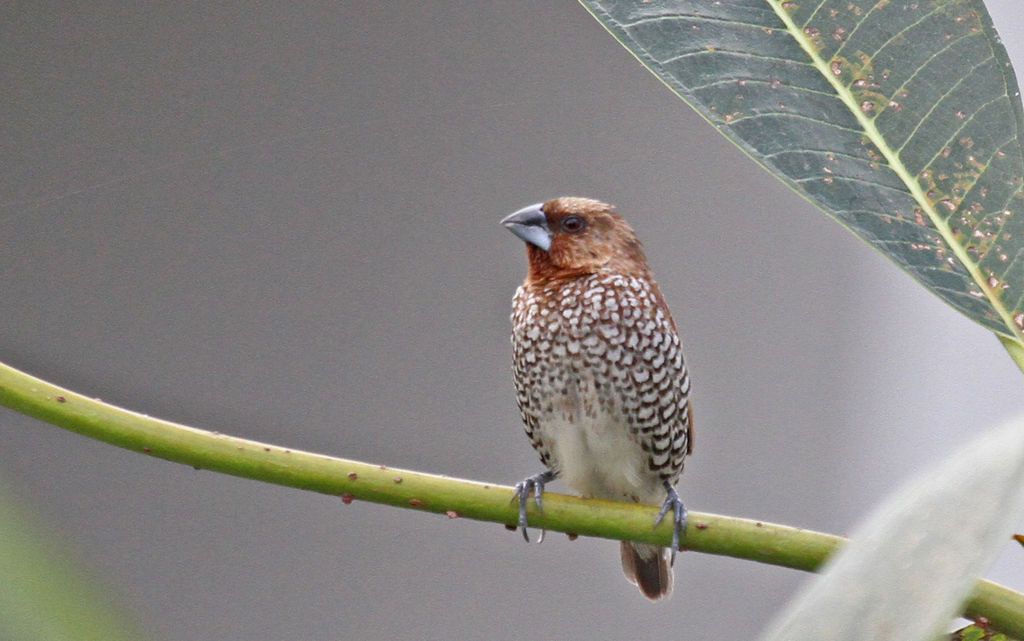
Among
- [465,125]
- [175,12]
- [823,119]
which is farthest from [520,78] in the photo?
[823,119]

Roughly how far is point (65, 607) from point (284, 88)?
3181mm

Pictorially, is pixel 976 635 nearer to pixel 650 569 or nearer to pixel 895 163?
pixel 895 163

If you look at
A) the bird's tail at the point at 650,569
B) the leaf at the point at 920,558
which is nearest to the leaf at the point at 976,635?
the leaf at the point at 920,558

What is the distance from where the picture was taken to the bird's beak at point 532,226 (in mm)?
1852

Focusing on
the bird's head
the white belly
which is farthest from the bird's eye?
the white belly

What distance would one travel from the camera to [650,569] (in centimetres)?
229

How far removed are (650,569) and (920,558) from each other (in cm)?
200

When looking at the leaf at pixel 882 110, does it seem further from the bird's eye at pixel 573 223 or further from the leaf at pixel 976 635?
the bird's eye at pixel 573 223

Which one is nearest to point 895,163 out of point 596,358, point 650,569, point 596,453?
point 596,358

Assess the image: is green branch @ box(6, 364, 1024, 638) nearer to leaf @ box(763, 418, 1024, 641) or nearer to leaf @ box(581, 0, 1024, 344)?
leaf @ box(581, 0, 1024, 344)

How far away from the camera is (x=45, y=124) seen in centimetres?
301

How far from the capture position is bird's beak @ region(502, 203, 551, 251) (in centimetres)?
185

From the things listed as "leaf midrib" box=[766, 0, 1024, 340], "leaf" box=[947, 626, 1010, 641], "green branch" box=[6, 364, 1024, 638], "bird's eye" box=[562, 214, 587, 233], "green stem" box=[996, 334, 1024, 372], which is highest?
"bird's eye" box=[562, 214, 587, 233]

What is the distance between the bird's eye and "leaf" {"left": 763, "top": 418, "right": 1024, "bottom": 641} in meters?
1.51
